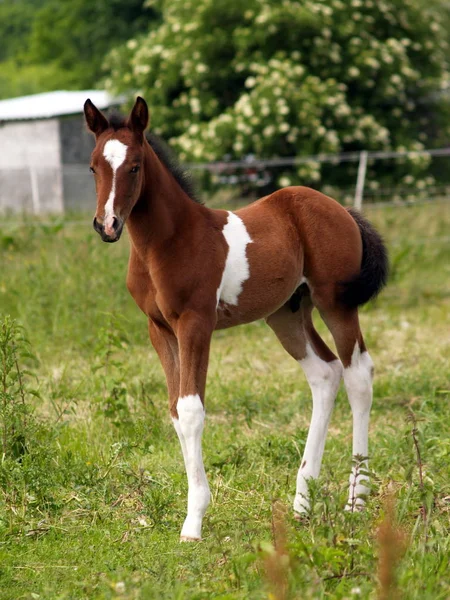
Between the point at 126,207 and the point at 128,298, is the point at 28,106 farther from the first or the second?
the point at 126,207

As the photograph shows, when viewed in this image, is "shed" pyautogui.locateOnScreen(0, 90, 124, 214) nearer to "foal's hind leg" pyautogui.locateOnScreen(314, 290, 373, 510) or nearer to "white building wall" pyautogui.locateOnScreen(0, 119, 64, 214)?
"white building wall" pyautogui.locateOnScreen(0, 119, 64, 214)

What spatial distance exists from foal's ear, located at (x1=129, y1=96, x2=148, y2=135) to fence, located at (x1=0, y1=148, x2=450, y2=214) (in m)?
10.3

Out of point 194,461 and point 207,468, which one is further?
point 207,468

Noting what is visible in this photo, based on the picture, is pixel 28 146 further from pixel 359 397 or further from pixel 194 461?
pixel 194 461

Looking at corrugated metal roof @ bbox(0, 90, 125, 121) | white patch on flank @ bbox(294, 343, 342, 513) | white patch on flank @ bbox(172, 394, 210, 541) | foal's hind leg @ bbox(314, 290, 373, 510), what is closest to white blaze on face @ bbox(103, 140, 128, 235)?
white patch on flank @ bbox(172, 394, 210, 541)

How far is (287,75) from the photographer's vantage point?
1547 centimetres

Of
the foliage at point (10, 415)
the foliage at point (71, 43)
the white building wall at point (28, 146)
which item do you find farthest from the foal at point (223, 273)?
the foliage at point (71, 43)

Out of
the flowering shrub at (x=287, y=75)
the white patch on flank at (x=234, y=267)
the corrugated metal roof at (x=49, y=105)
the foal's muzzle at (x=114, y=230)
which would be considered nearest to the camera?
the foal's muzzle at (x=114, y=230)

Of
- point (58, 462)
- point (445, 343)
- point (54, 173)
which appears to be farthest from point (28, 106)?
point (58, 462)

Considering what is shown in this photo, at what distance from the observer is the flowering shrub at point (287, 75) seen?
15.4 metres

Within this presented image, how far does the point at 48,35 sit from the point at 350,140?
2570 cm

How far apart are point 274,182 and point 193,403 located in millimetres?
11666

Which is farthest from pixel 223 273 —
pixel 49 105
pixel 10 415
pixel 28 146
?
pixel 49 105

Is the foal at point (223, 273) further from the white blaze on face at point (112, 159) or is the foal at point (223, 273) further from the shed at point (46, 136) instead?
the shed at point (46, 136)
